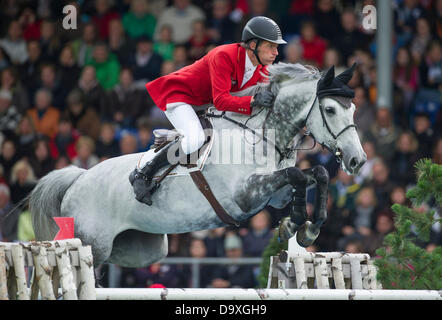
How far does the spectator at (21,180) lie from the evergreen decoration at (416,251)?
4.83 m

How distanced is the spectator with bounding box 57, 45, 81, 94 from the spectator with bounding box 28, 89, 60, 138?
0.91 ft

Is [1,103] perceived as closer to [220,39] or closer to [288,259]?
[220,39]

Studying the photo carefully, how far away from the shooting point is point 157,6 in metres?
10.4

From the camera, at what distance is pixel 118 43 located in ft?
32.2

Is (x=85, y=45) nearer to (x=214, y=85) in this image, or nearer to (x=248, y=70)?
(x=248, y=70)

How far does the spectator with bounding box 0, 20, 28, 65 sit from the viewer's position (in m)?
10.0

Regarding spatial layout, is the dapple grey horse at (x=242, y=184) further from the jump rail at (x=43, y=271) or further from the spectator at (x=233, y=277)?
the spectator at (x=233, y=277)

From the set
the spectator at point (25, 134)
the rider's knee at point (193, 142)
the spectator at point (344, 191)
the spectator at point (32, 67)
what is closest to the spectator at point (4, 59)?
the spectator at point (32, 67)

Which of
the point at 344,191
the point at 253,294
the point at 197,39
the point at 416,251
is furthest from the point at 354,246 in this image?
the point at 253,294

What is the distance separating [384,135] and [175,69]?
2.50m

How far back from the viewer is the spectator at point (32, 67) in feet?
32.4

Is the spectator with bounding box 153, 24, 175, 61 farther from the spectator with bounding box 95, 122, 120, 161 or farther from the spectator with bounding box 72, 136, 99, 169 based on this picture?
the spectator with bounding box 72, 136, 99, 169
